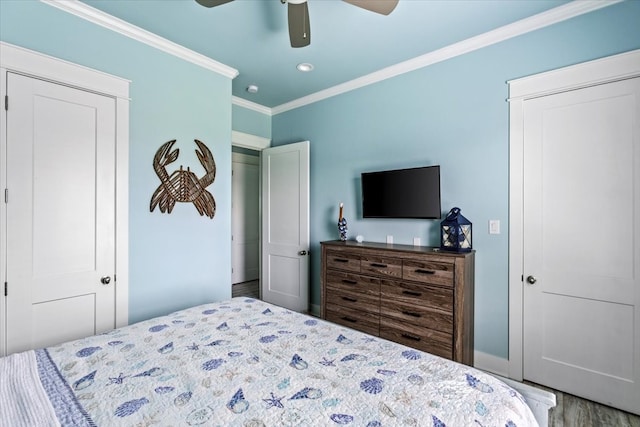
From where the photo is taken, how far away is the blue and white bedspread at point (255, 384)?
3.09 ft

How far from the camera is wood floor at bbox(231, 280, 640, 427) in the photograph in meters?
1.90

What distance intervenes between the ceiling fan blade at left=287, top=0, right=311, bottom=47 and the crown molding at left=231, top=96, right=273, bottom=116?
6.80 ft

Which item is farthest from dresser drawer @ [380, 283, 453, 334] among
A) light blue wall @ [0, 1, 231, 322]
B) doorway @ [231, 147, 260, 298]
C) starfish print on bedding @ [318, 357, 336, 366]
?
doorway @ [231, 147, 260, 298]

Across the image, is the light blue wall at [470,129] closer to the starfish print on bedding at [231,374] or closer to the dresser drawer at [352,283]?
the dresser drawer at [352,283]

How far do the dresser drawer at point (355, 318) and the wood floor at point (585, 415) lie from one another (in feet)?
4.27

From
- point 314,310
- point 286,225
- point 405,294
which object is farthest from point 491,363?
point 286,225

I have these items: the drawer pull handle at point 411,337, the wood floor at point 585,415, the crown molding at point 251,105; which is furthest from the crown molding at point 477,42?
the wood floor at point 585,415

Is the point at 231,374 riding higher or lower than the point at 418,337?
higher

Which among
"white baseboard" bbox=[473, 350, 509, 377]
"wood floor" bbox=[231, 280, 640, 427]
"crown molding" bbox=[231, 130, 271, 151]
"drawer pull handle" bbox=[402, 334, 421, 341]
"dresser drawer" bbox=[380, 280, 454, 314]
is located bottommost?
"wood floor" bbox=[231, 280, 640, 427]

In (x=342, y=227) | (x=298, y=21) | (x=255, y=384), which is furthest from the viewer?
(x=342, y=227)

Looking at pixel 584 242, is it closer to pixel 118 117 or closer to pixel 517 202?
pixel 517 202

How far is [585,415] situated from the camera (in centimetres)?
199

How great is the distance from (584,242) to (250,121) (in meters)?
3.66

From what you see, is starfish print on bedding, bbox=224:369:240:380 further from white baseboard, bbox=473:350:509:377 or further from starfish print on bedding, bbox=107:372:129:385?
white baseboard, bbox=473:350:509:377
